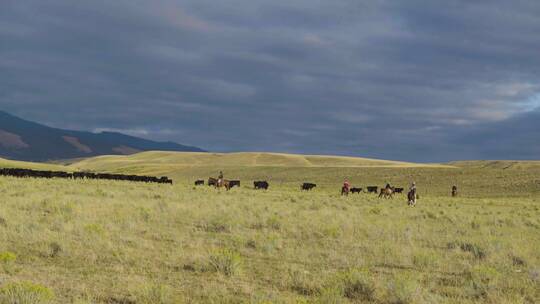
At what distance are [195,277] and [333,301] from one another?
3.14 metres

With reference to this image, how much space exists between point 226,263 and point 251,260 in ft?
5.44

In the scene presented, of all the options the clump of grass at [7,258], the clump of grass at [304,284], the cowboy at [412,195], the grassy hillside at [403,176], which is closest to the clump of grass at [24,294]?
the clump of grass at [7,258]

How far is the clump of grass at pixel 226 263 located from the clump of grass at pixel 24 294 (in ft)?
11.4

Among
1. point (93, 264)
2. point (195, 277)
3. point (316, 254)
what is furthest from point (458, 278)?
point (93, 264)

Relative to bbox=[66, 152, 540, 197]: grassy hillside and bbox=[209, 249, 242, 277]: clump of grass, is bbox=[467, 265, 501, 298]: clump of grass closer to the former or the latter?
bbox=[209, 249, 242, 277]: clump of grass

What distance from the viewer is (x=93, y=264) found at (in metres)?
11.7

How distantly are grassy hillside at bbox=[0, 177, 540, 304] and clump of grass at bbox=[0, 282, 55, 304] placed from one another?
0.02m

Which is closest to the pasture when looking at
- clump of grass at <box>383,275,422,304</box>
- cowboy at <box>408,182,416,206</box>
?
clump of grass at <box>383,275,422,304</box>

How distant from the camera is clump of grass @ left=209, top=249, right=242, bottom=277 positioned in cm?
1115

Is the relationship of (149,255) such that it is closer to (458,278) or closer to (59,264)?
(59,264)

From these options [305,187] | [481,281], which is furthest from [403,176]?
[481,281]

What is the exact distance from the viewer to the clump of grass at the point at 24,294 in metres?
7.94

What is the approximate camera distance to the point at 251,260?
12922 millimetres

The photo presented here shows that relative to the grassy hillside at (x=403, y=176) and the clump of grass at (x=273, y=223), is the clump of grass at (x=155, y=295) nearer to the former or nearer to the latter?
the clump of grass at (x=273, y=223)
